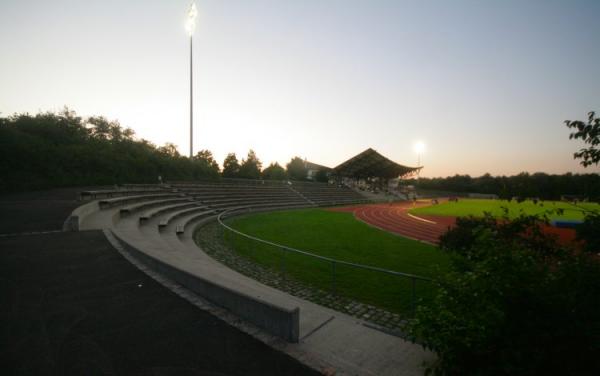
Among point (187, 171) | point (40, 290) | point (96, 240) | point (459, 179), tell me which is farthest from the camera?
point (459, 179)

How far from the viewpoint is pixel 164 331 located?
375cm

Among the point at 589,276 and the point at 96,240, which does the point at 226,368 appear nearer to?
the point at 589,276

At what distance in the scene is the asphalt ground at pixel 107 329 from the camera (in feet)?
10.1

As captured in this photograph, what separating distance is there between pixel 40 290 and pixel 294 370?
16.8 ft

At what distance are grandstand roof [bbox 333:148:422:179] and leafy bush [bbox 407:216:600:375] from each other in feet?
180

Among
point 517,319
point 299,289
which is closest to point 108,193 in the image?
point 299,289

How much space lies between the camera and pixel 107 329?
12.1 feet

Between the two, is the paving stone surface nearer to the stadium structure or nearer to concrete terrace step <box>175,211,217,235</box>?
the stadium structure

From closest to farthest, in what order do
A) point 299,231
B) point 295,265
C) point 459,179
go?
point 295,265 → point 299,231 → point 459,179

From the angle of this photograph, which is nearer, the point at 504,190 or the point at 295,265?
the point at 504,190

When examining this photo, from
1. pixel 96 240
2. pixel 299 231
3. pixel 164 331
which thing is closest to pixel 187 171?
pixel 299 231

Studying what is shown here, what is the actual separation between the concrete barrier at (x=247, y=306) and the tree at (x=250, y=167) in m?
58.7

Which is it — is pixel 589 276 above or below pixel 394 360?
above

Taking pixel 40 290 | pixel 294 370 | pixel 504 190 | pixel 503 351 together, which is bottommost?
pixel 294 370
